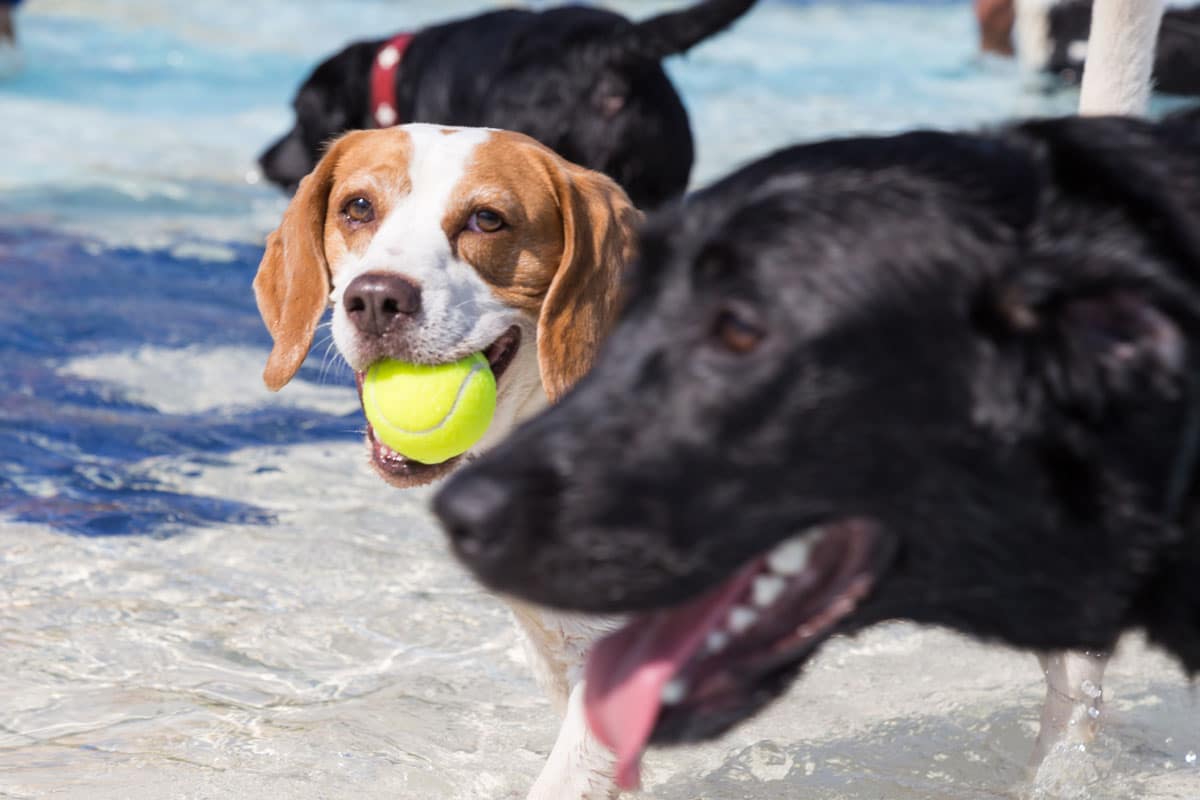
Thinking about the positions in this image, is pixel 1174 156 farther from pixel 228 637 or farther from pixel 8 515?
pixel 8 515

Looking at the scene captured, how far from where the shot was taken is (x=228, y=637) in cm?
353

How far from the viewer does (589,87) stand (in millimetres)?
5449

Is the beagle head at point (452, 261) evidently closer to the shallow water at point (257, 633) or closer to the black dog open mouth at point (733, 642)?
the shallow water at point (257, 633)

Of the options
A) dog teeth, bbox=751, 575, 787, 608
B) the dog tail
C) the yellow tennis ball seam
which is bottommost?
the dog tail

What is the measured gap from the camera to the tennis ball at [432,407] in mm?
3098

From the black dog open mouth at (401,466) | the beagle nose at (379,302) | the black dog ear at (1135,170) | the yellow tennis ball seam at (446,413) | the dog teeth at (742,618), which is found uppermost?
the black dog ear at (1135,170)

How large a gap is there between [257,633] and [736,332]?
6.84 ft

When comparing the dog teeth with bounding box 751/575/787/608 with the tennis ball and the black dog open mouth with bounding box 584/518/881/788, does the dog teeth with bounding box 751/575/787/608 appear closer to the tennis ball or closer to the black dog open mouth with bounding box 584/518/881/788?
the black dog open mouth with bounding box 584/518/881/788

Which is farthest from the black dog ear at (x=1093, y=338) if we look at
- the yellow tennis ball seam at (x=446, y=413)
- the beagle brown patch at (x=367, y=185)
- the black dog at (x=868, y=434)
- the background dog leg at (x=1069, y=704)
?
the beagle brown patch at (x=367, y=185)

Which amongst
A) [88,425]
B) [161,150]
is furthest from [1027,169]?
[161,150]

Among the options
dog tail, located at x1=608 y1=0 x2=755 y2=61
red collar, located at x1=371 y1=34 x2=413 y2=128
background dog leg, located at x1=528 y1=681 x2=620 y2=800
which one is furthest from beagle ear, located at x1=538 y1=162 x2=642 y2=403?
red collar, located at x1=371 y1=34 x2=413 y2=128

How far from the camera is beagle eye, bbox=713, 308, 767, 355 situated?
1.79m

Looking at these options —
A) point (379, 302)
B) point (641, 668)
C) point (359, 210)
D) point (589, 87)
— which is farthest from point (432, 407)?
point (589, 87)

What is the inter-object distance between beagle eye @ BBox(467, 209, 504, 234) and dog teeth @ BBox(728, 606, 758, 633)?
5.68 feet
